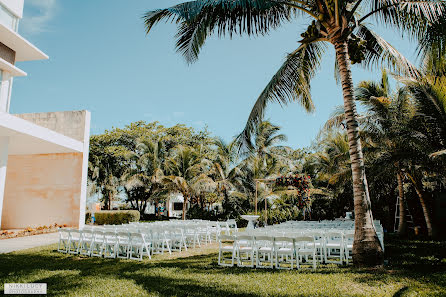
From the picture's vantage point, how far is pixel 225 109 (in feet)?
101

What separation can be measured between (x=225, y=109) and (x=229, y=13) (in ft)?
78.0

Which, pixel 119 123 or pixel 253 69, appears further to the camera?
pixel 119 123

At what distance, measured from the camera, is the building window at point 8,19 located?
42.6 ft

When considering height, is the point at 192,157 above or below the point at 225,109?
below

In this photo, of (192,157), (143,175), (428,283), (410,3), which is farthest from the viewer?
(143,175)

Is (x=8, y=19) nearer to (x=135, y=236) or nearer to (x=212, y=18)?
(x=212, y=18)

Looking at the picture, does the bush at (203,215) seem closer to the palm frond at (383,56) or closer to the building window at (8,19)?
the building window at (8,19)

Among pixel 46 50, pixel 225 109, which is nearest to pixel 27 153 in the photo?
pixel 46 50

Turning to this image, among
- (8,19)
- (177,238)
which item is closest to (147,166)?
(8,19)

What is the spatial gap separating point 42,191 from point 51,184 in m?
0.62

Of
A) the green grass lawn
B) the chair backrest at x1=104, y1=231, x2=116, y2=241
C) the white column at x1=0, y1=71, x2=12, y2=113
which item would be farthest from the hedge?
the green grass lawn

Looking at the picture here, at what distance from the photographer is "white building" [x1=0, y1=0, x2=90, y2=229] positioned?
43.2 feet

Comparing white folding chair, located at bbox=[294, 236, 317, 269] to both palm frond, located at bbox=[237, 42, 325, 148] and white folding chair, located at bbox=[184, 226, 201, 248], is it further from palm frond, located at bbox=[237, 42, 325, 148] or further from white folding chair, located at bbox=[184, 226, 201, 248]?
white folding chair, located at bbox=[184, 226, 201, 248]

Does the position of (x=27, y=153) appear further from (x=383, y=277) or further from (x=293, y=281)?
(x=383, y=277)
